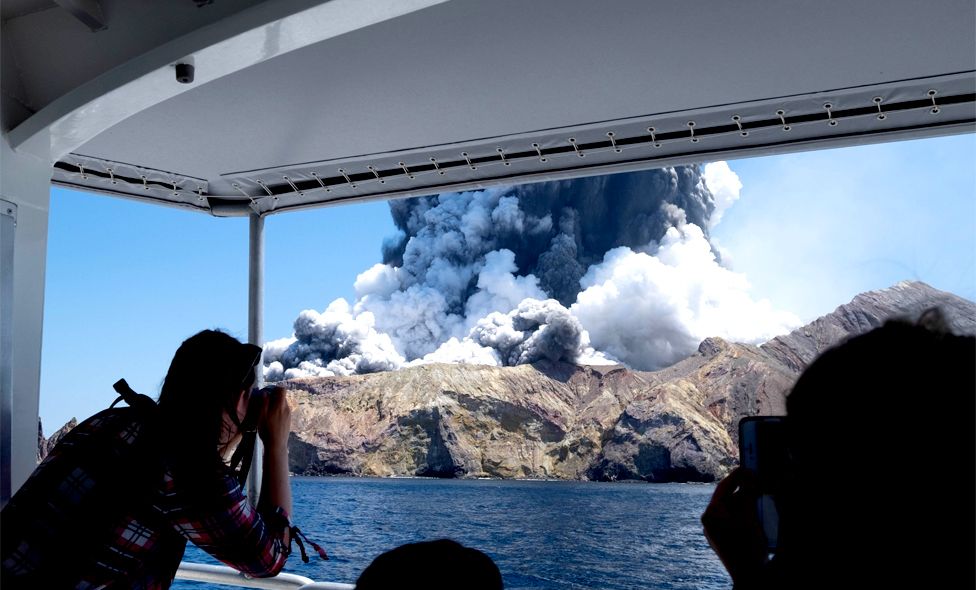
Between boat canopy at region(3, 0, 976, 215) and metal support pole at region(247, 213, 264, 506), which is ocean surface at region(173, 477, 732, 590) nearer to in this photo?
metal support pole at region(247, 213, 264, 506)

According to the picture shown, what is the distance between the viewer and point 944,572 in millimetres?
385

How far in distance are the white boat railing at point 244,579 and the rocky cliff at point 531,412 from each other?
44419 mm

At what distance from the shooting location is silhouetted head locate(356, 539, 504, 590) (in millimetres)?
478

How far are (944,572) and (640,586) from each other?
3396cm

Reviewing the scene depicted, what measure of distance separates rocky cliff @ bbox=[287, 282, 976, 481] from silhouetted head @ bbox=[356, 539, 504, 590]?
150ft

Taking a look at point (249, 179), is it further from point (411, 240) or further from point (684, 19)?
point (411, 240)

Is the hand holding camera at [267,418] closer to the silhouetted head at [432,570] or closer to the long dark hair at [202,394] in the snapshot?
the long dark hair at [202,394]

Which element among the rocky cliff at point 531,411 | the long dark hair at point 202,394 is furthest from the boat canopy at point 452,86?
the rocky cliff at point 531,411

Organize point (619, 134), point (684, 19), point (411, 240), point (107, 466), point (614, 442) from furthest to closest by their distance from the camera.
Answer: point (411, 240) → point (614, 442) → point (619, 134) → point (684, 19) → point (107, 466)

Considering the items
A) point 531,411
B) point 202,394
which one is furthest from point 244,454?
point 531,411

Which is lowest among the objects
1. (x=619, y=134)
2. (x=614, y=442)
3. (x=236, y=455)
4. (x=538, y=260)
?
(x=614, y=442)

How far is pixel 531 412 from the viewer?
50031mm

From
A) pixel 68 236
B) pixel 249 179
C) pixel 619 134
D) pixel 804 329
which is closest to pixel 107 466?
pixel 619 134

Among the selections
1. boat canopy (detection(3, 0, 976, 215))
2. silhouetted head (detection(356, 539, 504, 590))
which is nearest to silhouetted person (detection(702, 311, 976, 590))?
silhouetted head (detection(356, 539, 504, 590))
